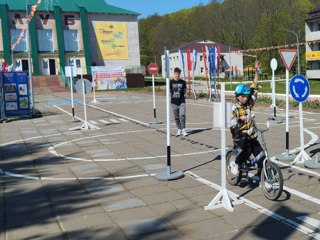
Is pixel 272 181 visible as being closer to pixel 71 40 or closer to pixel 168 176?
pixel 168 176

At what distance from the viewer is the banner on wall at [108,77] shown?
148 ft

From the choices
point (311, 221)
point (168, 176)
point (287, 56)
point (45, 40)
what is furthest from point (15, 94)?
point (45, 40)

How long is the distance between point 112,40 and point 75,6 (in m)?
6.71

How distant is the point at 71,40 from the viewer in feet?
178

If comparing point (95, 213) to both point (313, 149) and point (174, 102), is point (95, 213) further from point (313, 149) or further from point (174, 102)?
point (174, 102)

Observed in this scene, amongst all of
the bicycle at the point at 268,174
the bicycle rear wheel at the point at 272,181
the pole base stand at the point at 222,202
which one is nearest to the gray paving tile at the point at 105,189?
the pole base stand at the point at 222,202

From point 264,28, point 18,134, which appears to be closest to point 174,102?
point 18,134

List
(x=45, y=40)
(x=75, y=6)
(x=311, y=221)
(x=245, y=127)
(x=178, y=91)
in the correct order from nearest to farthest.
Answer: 1. (x=311, y=221)
2. (x=245, y=127)
3. (x=178, y=91)
4. (x=45, y=40)
5. (x=75, y=6)

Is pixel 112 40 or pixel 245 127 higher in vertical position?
pixel 112 40

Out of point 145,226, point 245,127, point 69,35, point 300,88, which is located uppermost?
point 69,35

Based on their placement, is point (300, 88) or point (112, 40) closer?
point (300, 88)

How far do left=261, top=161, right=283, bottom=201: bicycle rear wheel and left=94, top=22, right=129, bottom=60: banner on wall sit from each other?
52030 mm

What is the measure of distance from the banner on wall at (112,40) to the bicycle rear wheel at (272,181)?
5203 centimetres

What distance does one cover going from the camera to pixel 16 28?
2000 inches
